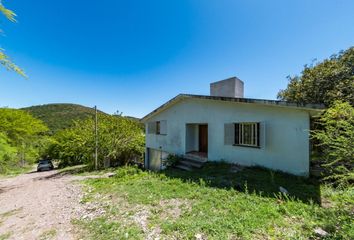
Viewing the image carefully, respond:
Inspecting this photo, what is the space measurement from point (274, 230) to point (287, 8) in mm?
8715

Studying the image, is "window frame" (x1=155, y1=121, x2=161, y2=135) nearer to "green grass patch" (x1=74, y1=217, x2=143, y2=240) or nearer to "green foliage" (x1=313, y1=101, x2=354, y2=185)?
"green grass patch" (x1=74, y1=217, x2=143, y2=240)

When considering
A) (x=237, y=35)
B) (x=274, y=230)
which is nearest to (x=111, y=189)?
(x=274, y=230)

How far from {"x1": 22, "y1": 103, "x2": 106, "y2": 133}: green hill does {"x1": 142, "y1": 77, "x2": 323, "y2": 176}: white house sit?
37184mm

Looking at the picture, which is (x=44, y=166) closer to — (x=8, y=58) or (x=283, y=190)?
(x=8, y=58)

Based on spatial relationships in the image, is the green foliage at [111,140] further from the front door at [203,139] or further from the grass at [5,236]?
the grass at [5,236]

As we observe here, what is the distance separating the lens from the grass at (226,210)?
12.5 feet

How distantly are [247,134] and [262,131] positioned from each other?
1011 mm

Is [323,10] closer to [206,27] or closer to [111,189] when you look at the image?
[206,27]

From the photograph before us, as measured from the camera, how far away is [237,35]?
10.4 meters

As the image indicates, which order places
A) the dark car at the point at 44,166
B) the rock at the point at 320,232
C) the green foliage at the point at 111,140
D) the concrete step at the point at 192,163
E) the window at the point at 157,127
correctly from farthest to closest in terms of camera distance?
the dark car at the point at 44,166, the green foliage at the point at 111,140, the window at the point at 157,127, the concrete step at the point at 192,163, the rock at the point at 320,232

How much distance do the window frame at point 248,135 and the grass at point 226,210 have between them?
5.81 ft

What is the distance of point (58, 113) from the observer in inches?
1956

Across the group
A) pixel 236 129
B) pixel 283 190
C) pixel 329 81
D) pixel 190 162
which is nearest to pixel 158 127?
pixel 190 162

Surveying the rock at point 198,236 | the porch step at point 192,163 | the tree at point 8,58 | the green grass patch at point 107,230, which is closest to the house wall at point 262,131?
the porch step at point 192,163
